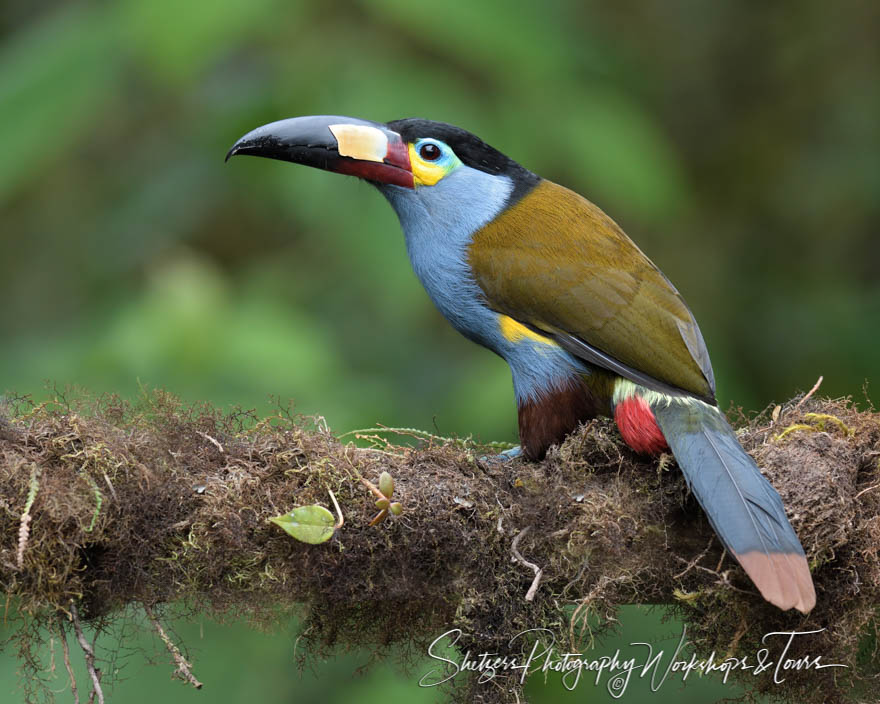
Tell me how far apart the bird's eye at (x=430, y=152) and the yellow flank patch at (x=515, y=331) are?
0.56m

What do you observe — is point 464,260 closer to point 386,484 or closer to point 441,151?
point 441,151

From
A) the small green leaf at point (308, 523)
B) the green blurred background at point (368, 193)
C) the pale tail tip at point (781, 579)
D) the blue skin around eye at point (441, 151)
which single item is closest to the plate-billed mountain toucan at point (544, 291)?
the blue skin around eye at point (441, 151)

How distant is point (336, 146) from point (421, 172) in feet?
0.87

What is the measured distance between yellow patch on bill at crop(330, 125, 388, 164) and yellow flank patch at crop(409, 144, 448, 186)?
0.09m

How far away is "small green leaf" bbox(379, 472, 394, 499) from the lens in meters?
2.44

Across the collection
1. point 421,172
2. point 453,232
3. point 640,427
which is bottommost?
point 640,427

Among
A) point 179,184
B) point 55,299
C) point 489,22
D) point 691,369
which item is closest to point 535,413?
point 691,369

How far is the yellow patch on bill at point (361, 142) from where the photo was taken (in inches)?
131

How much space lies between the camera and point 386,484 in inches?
96.3

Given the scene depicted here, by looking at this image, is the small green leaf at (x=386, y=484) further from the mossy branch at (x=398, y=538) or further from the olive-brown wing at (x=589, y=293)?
the olive-brown wing at (x=589, y=293)

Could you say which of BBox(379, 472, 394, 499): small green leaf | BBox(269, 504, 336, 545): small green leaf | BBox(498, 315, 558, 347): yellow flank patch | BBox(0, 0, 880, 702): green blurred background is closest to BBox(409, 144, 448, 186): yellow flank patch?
BBox(498, 315, 558, 347): yellow flank patch

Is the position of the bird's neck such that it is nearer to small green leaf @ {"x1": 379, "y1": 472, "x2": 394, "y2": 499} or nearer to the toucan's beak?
the toucan's beak

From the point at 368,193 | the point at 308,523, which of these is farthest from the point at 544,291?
the point at 368,193

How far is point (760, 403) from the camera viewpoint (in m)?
5.20
